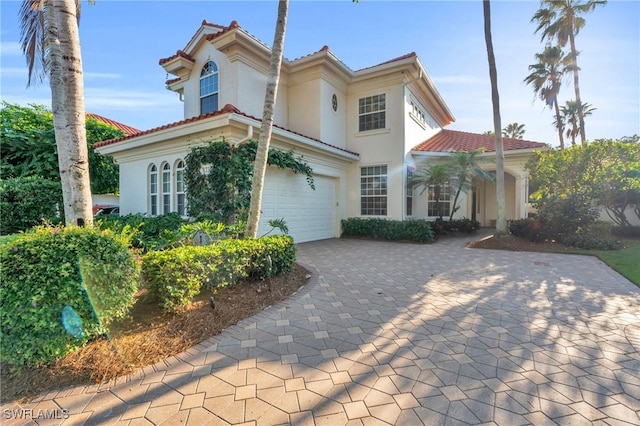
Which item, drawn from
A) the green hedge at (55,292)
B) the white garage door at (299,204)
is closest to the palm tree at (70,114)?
the green hedge at (55,292)

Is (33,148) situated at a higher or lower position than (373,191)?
higher

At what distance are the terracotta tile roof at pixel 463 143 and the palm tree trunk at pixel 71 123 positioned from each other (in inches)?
486

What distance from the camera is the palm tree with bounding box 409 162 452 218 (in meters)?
11.9

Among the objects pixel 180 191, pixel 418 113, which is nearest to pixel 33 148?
pixel 180 191

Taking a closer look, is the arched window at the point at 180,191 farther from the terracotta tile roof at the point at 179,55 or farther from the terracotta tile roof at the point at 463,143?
the terracotta tile roof at the point at 463,143

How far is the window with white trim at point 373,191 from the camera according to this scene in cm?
1288

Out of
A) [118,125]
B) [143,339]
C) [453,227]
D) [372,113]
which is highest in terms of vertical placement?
[118,125]

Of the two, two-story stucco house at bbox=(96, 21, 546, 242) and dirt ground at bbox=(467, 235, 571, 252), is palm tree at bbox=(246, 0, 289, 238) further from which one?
dirt ground at bbox=(467, 235, 571, 252)

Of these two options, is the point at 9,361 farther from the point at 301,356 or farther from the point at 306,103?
the point at 306,103

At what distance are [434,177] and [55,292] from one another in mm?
12001

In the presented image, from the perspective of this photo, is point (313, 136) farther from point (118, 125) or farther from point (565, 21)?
point (565, 21)

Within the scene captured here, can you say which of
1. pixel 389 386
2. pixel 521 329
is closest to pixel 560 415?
pixel 389 386

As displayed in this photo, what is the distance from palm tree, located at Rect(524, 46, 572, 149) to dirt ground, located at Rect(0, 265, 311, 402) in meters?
25.7

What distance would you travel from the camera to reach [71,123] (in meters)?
4.20
